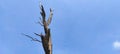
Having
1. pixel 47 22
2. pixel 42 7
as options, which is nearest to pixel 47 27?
pixel 47 22

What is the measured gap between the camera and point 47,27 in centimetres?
1374

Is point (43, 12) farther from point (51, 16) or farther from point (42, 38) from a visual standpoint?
point (42, 38)

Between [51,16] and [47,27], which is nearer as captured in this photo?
[47,27]

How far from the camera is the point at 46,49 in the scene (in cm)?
1331

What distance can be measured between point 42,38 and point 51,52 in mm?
849

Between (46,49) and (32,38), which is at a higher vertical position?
(32,38)

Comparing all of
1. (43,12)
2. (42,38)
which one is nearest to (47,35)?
(42,38)

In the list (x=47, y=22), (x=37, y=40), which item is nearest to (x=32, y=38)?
(x=37, y=40)

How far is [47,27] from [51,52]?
→ 135cm

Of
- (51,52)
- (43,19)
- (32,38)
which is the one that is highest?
(43,19)

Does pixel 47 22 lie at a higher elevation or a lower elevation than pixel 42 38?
higher

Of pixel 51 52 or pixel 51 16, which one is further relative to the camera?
Answer: pixel 51 16

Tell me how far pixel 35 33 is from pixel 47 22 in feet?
2.96

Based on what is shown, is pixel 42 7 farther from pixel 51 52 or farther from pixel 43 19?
pixel 51 52
